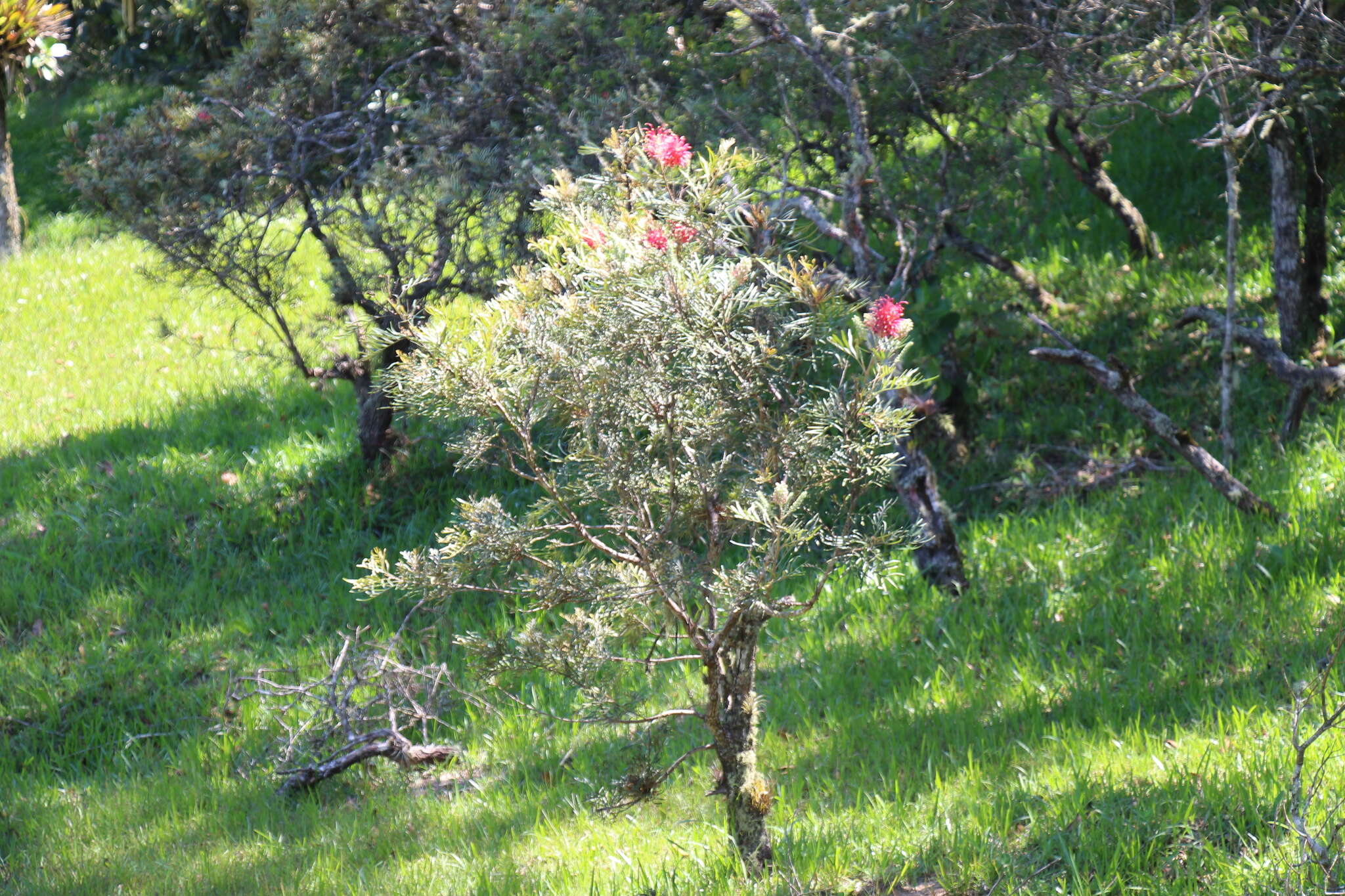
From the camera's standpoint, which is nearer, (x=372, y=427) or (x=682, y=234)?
(x=682, y=234)

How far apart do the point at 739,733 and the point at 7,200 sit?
14.4 meters

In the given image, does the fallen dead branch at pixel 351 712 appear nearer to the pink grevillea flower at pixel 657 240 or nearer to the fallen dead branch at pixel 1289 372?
the pink grevillea flower at pixel 657 240

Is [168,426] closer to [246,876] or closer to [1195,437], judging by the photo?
[246,876]

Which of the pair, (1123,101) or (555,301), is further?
(1123,101)

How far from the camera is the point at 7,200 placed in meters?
14.3

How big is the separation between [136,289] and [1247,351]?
38.2 ft

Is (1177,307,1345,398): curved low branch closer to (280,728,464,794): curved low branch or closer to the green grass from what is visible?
the green grass

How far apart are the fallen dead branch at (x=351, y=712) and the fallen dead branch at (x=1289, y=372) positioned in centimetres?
447

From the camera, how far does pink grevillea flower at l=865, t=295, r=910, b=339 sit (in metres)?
2.81

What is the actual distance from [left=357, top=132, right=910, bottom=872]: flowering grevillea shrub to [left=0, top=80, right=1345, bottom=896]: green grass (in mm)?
993

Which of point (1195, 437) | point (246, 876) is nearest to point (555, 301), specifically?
point (246, 876)

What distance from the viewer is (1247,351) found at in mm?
7465

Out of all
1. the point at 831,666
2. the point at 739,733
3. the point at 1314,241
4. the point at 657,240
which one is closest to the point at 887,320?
the point at 657,240

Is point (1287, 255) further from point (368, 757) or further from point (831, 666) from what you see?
point (368, 757)
